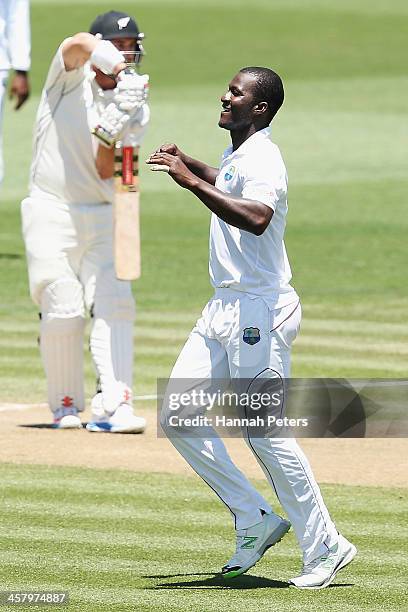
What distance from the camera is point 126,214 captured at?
11523 mm

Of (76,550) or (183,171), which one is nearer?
Answer: (183,171)

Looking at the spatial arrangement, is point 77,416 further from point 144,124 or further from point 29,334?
point 29,334

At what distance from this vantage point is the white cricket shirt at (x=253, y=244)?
7.82 meters

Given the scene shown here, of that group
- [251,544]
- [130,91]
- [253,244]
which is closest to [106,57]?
[130,91]

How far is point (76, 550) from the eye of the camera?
27.9ft

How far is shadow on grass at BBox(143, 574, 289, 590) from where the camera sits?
308 inches

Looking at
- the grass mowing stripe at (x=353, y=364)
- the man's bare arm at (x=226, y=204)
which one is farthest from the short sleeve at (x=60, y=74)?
the man's bare arm at (x=226, y=204)

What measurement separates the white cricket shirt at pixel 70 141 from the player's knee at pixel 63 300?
0.57 m

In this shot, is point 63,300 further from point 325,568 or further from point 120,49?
point 325,568

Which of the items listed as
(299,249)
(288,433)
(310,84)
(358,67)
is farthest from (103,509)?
(358,67)

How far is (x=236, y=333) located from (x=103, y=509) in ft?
6.73

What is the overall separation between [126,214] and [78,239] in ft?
1.86

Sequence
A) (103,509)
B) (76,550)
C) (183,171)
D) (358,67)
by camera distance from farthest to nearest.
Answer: (358,67), (103,509), (76,550), (183,171)

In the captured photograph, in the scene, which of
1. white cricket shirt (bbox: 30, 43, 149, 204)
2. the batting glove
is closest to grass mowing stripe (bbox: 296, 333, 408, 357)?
white cricket shirt (bbox: 30, 43, 149, 204)
